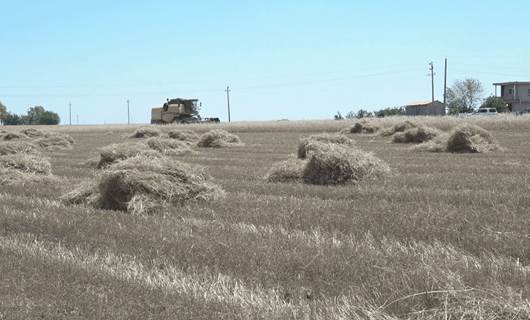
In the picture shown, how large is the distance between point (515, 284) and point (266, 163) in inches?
542

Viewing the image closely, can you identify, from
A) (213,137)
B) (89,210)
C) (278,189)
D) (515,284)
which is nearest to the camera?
(515,284)

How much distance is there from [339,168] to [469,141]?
10940 millimetres

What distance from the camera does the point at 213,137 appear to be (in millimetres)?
30219

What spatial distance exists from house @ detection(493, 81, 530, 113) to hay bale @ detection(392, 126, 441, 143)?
86.1 m

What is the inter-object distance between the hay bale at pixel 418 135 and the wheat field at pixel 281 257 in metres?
17.7

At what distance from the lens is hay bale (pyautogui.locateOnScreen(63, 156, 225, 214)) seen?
994cm

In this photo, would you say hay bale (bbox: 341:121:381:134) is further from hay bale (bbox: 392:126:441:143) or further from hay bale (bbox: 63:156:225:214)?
hay bale (bbox: 63:156:225:214)

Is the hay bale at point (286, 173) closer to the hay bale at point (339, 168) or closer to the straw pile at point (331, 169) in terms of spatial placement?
the straw pile at point (331, 169)

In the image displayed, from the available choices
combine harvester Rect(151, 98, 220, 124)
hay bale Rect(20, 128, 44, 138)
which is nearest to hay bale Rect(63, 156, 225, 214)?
hay bale Rect(20, 128, 44, 138)

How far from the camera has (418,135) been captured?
29.2 meters

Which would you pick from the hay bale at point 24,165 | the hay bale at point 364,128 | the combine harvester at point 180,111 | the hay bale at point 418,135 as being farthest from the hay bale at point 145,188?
the combine harvester at point 180,111

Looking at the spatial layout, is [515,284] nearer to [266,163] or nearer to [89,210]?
[89,210]

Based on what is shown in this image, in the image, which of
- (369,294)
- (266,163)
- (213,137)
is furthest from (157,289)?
(213,137)

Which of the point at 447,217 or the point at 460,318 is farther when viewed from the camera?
the point at 447,217
